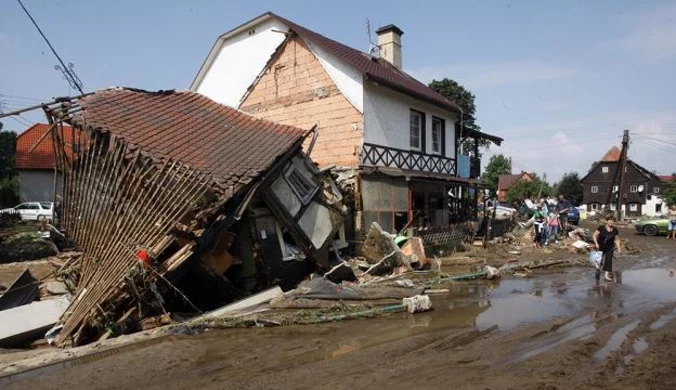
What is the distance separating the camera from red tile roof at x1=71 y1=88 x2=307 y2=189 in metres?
8.88

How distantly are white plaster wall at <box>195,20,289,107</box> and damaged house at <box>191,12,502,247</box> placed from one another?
0.14 ft

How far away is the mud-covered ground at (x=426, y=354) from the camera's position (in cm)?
456

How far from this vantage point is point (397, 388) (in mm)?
4312

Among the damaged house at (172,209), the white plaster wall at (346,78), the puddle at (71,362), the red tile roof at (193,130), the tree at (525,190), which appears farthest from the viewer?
the tree at (525,190)

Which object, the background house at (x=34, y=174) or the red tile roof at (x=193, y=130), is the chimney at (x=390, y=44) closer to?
the red tile roof at (x=193, y=130)

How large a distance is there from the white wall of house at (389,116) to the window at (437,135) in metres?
0.53

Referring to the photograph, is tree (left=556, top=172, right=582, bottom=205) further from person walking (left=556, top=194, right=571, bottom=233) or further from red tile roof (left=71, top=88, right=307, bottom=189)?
red tile roof (left=71, top=88, right=307, bottom=189)

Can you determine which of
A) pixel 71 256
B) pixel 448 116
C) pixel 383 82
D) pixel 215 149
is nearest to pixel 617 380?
pixel 215 149

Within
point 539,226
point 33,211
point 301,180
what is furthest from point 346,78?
point 33,211

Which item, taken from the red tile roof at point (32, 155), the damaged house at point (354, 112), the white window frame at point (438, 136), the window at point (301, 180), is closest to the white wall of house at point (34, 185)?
the red tile roof at point (32, 155)

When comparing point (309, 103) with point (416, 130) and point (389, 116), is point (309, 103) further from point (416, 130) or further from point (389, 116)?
point (416, 130)

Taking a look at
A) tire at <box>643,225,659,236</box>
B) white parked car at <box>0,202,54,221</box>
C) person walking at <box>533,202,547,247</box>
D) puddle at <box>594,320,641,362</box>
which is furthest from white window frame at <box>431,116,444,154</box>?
white parked car at <box>0,202,54,221</box>

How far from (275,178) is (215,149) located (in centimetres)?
143

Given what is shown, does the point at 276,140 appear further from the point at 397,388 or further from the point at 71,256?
the point at 397,388
